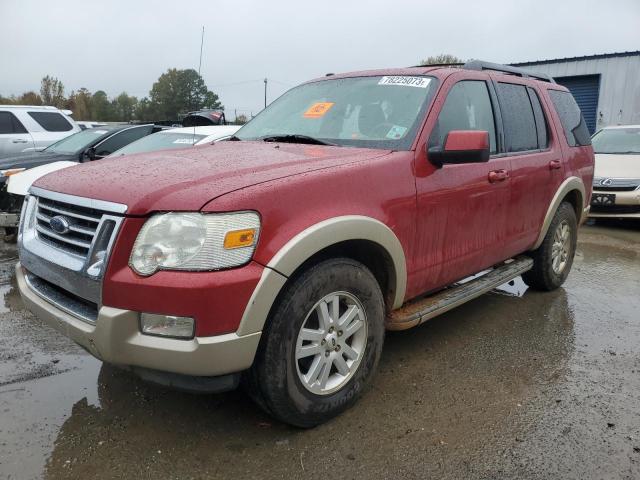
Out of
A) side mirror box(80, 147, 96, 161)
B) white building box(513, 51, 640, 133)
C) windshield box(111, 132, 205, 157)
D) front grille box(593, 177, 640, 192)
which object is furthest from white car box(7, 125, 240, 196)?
white building box(513, 51, 640, 133)

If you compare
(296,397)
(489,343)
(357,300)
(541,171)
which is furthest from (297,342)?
(541,171)

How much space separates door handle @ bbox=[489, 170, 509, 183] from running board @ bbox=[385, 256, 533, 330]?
Result: 0.72 m

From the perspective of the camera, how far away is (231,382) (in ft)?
7.48

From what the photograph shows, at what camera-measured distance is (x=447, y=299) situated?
3340 mm

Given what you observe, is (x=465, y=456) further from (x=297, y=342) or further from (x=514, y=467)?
(x=297, y=342)

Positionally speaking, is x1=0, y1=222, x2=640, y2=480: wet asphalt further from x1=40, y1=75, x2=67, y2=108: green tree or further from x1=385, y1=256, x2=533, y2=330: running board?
x1=40, y1=75, x2=67, y2=108: green tree

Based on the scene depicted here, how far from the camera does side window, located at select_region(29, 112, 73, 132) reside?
11.2 meters

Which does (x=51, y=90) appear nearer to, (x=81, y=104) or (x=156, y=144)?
(x=81, y=104)

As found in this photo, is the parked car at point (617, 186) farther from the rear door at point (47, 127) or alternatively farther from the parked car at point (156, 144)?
the rear door at point (47, 127)

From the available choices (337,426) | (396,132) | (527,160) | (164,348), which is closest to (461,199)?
(396,132)

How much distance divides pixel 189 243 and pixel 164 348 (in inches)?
17.2

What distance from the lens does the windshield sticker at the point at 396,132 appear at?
308 centimetres

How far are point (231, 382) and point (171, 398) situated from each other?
84 cm

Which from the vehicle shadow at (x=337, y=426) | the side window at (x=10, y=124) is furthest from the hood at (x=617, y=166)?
the side window at (x=10, y=124)
